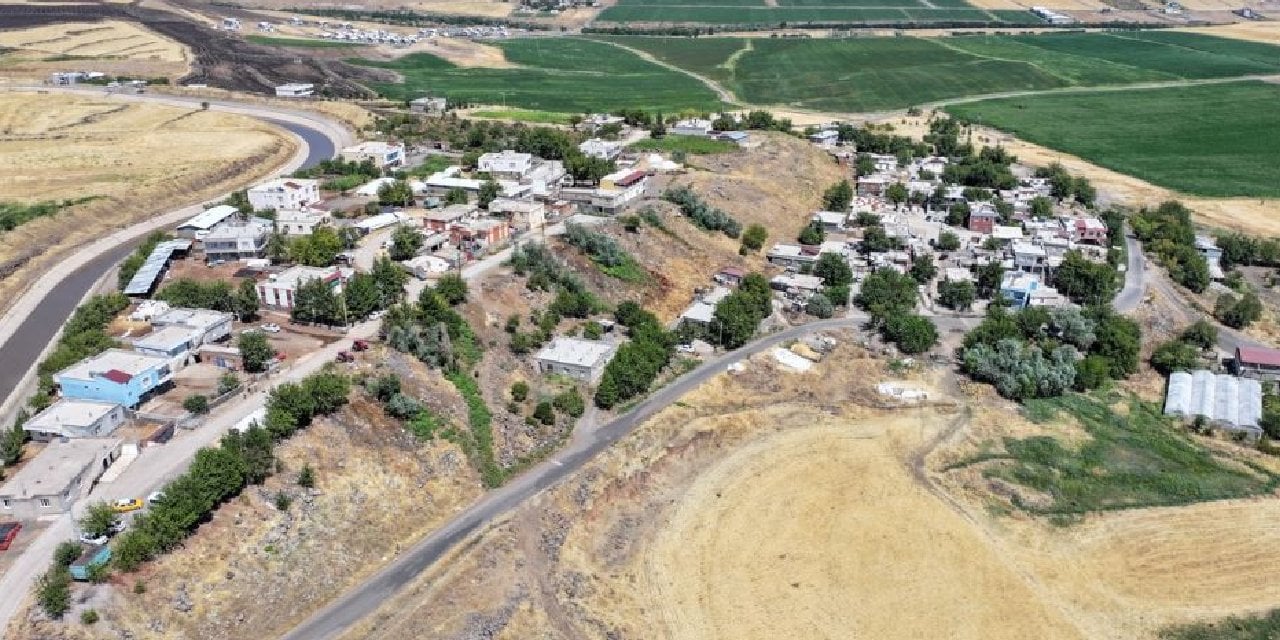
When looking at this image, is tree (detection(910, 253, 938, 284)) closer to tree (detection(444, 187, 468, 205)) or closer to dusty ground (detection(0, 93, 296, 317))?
tree (detection(444, 187, 468, 205))

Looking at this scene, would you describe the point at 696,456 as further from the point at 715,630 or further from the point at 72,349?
the point at 72,349

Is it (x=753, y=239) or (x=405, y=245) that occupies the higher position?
(x=405, y=245)

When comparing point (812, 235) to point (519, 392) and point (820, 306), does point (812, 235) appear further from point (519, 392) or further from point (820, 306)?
point (519, 392)

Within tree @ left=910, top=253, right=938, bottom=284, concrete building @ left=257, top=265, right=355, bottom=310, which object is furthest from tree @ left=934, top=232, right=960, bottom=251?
concrete building @ left=257, top=265, right=355, bottom=310

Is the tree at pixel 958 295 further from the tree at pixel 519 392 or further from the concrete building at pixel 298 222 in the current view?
the concrete building at pixel 298 222

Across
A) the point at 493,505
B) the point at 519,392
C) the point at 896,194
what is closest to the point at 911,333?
the point at 519,392

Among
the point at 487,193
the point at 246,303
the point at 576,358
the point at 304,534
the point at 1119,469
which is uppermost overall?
the point at 487,193
